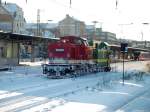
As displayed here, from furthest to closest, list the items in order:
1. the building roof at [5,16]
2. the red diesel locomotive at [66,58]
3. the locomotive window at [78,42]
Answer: the building roof at [5,16] < the locomotive window at [78,42] < the red diesel locomotive at [66,58]

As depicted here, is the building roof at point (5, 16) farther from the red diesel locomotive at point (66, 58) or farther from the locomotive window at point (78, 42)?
the red diesel locomotive at point (66, 58)

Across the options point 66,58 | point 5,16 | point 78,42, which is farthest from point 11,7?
point 66,58

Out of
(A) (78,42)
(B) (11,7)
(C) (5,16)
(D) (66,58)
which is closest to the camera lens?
(D) (66,58)

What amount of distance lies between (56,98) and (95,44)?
A: 25867mm

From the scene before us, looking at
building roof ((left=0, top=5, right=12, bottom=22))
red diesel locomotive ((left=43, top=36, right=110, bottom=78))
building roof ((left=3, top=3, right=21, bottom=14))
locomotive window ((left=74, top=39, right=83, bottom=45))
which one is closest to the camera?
red diesel locomotive ((left=43, top=36, right=110, bottom=78))

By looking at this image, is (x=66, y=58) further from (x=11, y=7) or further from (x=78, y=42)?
(x=11, y=7)

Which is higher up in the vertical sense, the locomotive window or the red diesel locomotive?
the locomotive window

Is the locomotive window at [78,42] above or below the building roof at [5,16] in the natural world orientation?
below

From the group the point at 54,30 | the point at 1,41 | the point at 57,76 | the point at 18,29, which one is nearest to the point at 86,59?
the point at 57,76

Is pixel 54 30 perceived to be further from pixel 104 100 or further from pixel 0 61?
pixel 104 100

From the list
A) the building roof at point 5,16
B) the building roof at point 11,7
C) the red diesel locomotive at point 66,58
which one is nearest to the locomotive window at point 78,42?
the red diesel locomotive at point 66,58

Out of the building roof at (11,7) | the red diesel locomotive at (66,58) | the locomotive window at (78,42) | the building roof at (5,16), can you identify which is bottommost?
the red diesel locomotive at (66,58)

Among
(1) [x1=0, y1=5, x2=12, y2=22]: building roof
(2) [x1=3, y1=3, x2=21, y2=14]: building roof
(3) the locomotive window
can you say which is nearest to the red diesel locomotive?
(3) the locomotive window

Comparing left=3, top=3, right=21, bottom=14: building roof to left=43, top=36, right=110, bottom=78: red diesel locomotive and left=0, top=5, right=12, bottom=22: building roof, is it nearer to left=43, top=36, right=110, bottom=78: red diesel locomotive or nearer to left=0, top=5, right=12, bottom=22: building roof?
left=0, top=5, right=12, bottom=22: building roof
